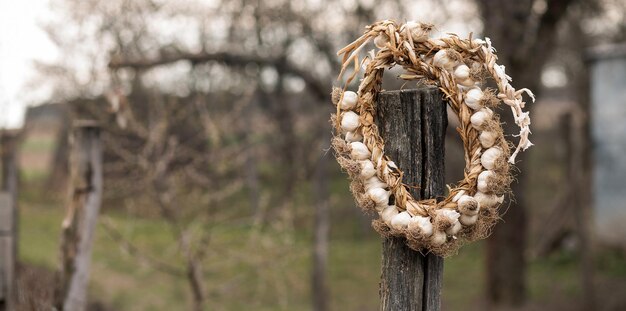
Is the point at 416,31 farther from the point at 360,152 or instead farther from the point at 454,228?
the point at 454,228

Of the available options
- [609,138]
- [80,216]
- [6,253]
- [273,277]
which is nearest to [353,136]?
[80,216]

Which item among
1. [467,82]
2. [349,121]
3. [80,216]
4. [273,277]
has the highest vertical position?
[467,82]

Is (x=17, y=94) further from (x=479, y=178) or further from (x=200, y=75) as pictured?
(x=479, y=178)

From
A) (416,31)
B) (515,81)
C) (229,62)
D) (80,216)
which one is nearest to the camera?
(416,31)

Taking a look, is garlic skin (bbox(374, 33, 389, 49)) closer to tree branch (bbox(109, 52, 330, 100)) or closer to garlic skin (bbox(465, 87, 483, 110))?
garlic skin (bbox(465, 87, 483, 110))

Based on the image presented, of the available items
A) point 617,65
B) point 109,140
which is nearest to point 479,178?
point 109,140

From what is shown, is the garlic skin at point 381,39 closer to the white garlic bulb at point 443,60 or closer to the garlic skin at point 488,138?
the white garlic bulb at point 443,60
